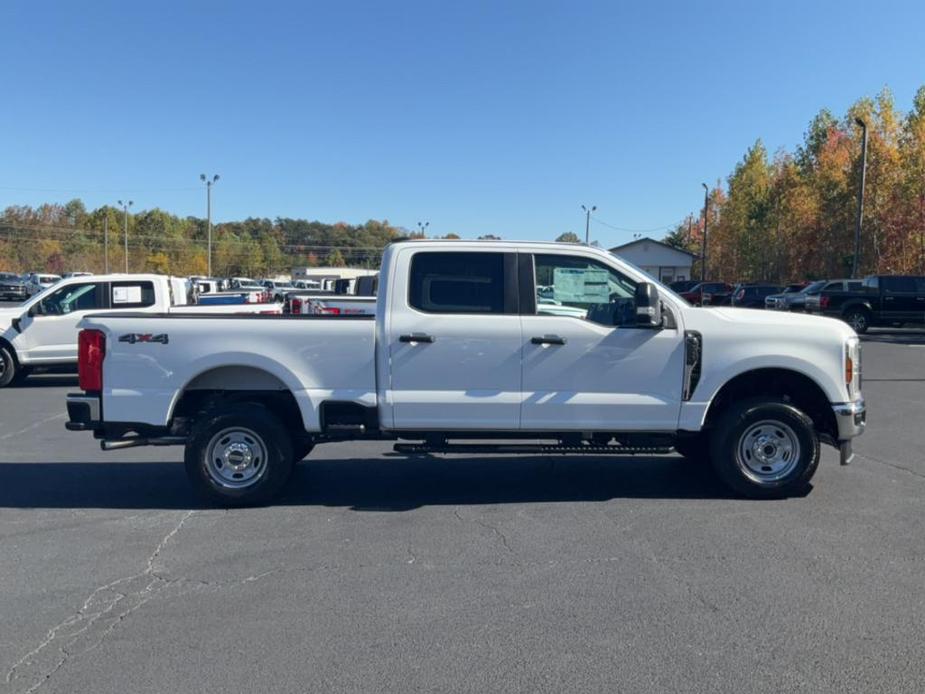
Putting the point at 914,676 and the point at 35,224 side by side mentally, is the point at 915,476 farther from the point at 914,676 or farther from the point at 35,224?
the point at 35,224

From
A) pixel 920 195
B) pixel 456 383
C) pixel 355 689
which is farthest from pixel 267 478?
pixel 920 195

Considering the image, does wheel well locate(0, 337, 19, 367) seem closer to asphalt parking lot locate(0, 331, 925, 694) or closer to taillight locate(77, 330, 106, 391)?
asphalt parking lot locate(0, 331, 925, 694)

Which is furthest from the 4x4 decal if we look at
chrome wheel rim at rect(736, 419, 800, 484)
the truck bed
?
chrome wheel rim at rect(736, 419, 800, 484)

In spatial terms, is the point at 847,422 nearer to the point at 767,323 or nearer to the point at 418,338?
the point at 767,323

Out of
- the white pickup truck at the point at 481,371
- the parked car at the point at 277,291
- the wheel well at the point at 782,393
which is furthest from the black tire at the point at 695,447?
the parked car at the point at 277,291

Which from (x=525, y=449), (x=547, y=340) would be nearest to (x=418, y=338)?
(x=547, y=340)

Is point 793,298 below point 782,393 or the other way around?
the other way around

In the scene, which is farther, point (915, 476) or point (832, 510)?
point (915, 476)

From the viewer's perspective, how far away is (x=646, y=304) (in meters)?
6.08

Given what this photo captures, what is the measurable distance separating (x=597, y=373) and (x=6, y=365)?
1184 centimetres

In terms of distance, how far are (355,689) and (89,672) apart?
1.30 m

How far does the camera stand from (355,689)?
3.54 metres

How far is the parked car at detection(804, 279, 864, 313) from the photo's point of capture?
89.8 feet

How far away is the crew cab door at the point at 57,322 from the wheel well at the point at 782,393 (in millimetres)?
11384
